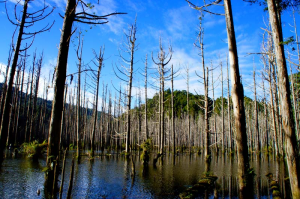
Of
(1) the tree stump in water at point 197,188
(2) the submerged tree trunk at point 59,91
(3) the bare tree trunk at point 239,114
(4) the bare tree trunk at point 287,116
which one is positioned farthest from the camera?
(1) the tree stump in water at point 197,188

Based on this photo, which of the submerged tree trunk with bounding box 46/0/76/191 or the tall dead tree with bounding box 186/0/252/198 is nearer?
the tall dead tree with bounding box 186/0/252/198

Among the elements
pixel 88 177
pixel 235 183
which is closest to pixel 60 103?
pixel 88 177

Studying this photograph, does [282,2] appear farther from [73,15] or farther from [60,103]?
[60,103]

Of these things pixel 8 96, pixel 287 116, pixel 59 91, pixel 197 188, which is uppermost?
pixel 8 96

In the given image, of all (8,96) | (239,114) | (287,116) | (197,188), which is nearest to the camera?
(239,114)

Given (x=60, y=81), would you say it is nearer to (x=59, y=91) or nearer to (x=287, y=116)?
(x=59, y=91)

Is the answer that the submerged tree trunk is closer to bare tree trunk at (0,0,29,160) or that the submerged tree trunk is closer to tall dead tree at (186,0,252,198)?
bare tree trunk at (0,0,29,160)

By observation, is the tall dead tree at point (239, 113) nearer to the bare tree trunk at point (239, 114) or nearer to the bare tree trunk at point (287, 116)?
the bare tree trunk at point (239, 114)

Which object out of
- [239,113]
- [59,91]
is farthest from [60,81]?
[239,113]

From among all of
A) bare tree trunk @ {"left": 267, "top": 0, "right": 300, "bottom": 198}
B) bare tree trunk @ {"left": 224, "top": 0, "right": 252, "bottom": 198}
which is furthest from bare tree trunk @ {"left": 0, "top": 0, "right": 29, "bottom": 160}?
bare tree trunk @ {"left": 267, "top": 0, "right": 300, "bottom": 198}

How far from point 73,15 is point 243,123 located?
5.17 m

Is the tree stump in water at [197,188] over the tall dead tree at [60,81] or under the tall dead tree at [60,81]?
under

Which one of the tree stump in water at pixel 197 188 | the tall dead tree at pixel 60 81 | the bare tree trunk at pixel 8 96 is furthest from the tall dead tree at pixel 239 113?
the bare tree trunk at pixel 8 96

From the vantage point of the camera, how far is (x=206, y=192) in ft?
20.7
